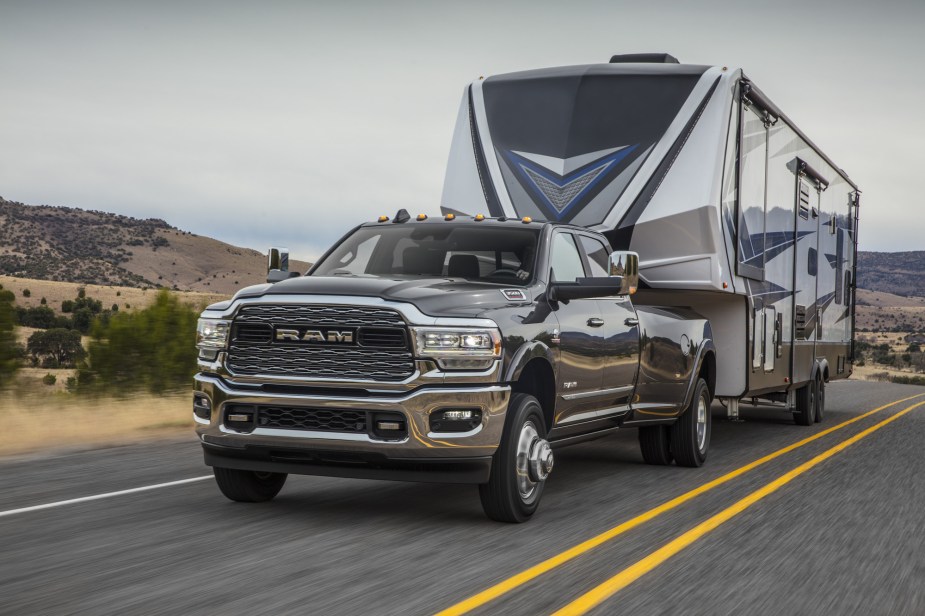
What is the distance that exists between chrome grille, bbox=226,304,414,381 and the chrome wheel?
518 cm

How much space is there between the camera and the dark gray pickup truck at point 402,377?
7.00 meters

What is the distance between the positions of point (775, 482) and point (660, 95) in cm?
437

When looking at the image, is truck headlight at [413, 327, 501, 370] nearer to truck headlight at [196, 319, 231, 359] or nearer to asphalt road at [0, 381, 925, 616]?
asphalt road at [0, 381, 925, 616]

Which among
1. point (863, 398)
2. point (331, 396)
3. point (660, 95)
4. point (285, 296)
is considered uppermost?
point (660, 95)

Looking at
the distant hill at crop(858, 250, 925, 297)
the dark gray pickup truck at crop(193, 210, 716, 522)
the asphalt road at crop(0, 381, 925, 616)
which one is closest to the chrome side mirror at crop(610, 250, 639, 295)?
the dark gray pickup truck at crop(193, 210, 716, 522)

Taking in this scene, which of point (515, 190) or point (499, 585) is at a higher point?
point (515, 190)

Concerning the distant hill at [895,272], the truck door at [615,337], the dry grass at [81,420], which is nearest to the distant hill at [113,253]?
the dry grass at [81,420]

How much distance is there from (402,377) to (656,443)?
484cm

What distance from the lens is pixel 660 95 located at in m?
12.0

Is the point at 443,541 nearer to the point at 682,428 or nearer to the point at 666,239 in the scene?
the point at 682,428

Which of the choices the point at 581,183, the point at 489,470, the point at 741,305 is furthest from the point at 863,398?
the point at 489,470

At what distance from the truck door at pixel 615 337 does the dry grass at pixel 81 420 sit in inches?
220

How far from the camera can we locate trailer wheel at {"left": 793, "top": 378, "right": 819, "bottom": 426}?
56.3 ft

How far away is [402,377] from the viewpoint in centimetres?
700
